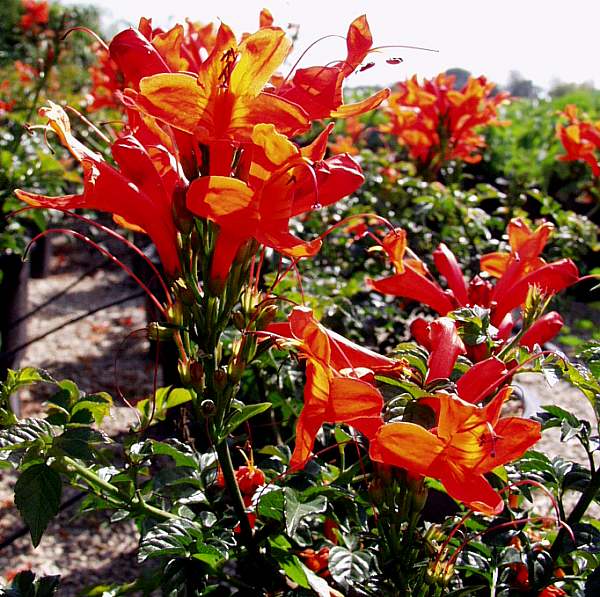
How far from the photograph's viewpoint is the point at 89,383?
4.17 m

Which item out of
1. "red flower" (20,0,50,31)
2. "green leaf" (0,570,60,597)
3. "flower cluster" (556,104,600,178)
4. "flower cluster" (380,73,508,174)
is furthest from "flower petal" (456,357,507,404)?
"red flower" (20,0,50,31)

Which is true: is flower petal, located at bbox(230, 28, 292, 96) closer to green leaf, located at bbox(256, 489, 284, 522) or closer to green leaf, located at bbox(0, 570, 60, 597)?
green leaf, located at bbox(256, 489, 284, 522)

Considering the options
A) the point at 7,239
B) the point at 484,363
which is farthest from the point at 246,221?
the point at 7,239

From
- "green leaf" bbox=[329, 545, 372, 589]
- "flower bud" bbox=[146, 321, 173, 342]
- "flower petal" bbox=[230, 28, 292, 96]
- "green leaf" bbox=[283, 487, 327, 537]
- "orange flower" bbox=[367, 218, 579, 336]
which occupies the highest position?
"flower petal" bbox=[230, 28, 292, 96]

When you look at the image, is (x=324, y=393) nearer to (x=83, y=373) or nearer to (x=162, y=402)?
(x=162, y=402)

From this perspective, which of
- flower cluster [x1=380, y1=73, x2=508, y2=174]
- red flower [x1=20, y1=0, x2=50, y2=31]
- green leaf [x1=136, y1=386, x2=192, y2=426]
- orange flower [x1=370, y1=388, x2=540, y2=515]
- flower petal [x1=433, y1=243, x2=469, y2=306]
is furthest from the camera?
red flower [x1=20, y1=0, x2=50, y2=31]

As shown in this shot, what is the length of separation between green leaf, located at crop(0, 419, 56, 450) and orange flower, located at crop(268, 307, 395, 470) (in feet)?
1.18

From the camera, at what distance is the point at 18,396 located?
3.70 metres

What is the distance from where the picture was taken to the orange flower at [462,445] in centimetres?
84

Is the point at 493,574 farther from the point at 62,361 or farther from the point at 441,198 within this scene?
the point at 62,361

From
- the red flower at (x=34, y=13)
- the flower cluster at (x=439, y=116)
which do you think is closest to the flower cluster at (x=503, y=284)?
the flower cluster at (x=439, y=116)

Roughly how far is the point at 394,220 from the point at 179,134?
2.02 metres

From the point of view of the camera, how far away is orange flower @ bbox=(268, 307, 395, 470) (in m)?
0.88

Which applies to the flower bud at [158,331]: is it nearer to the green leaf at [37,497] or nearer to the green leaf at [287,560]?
the green leaf at [37,497]
